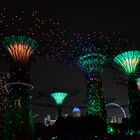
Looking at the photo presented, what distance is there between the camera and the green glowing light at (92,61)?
137 ft

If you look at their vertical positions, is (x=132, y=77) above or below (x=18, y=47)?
below

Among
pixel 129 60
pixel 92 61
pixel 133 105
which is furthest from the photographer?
pixel 92 61

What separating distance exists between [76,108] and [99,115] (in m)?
60.1

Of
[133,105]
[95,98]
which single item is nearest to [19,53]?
[133,105]

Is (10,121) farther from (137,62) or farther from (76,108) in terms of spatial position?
(76,108)

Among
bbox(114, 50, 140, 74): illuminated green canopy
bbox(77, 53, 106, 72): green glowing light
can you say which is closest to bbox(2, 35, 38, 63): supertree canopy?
bbox(114, 50, 140, 74): illuminated green canopy

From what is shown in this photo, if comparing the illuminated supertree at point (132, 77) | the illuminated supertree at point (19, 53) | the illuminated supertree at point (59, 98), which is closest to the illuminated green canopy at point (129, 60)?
the illuminated supertree at point (132, 77)

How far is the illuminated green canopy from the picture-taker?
37.8 meters

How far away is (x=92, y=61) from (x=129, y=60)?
552 centimetres

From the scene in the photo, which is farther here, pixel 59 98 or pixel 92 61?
pixel 59 98

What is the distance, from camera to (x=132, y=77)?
126 ft

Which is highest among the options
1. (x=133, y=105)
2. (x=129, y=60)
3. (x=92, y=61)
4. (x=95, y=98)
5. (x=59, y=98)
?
(x=92, y=61)

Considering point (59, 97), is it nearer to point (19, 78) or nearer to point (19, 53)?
point (19, 78)

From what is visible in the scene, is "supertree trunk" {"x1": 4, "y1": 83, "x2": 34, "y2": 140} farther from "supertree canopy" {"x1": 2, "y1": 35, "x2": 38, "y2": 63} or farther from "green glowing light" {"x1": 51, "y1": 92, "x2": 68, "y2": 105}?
"green glowing light" {"x1": 51, "y1": 92, "x2": 68, "y2": 105}
